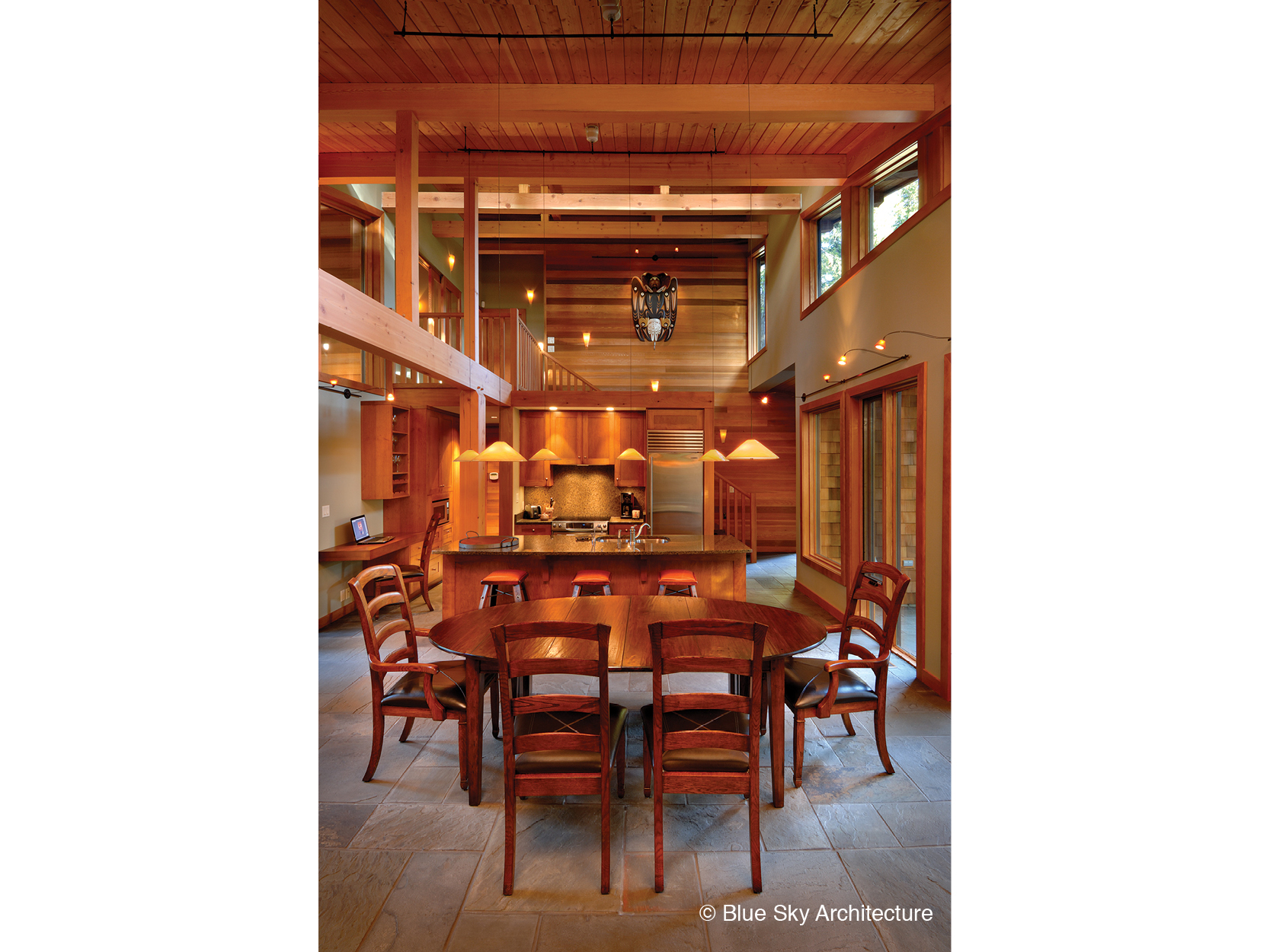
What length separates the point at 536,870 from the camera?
2.09m

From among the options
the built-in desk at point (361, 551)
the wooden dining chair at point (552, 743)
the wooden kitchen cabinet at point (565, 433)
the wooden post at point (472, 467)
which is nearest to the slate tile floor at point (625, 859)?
the wooden dining chair at point (552, 743)

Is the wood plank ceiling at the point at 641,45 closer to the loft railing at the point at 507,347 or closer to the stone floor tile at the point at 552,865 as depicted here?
the loft railing at the point at 507,347

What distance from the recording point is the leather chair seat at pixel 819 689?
2.71 m

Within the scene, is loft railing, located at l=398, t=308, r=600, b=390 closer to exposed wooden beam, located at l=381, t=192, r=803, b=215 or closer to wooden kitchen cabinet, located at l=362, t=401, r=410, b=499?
wooden kitchen cabinet, located at l=362, t=401, r=410, b=499

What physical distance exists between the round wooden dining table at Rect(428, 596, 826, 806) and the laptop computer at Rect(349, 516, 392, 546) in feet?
11.7

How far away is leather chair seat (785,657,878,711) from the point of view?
2707mm

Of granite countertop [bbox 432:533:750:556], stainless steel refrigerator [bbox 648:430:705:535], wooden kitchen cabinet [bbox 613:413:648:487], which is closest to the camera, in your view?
granite countertop [bbox 432:533:750:556]

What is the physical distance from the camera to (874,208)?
533cm

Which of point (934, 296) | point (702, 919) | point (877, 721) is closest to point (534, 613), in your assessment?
point (702, 919)

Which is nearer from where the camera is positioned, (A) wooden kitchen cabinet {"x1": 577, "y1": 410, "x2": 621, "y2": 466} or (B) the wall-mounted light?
(B) the wall-mounted light

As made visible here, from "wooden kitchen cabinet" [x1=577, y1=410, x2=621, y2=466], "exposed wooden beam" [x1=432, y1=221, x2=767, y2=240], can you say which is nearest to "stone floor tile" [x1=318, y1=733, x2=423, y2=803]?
"wooden kitchen cabinet" [x1=577, y1=410, x2=621, y2=466]

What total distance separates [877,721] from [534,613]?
1.91 metres

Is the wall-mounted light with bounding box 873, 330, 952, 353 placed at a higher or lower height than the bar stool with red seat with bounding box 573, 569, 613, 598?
higher
